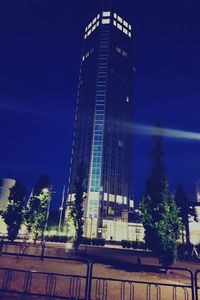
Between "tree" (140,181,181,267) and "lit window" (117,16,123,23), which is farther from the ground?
"lit window" (117,16,123,23)

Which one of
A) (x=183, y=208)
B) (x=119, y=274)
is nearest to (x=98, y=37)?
(x=183, y=208)

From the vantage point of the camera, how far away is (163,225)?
18.4 metres

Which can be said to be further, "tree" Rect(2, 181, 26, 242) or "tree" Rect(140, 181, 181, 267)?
"tree" Rect(2, 181, 26, 242)

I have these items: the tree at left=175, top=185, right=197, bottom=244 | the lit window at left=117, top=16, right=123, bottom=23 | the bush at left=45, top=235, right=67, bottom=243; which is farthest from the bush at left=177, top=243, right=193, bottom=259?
the lit window at left=117, top=16, right=123, bottom=23

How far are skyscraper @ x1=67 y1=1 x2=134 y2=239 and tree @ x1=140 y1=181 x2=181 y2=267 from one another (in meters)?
59.2

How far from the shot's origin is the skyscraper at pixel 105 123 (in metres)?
85.8

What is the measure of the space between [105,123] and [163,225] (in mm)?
76461

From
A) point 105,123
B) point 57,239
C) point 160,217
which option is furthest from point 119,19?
point 160,217

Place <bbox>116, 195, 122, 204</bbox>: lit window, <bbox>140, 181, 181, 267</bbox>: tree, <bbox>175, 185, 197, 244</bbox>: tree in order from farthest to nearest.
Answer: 1. <bbox>116, 195, 122, 204</bbox>: lit window
2. <bbox>175, 185, 197, 244</bbox>: tree
3. <bbox>140, 181, 181, 267</bbox>: tree

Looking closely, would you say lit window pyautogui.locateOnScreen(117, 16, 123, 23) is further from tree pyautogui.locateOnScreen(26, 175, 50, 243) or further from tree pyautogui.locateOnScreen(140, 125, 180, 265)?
tree pyautogui.locateOnScreen(140, 125, 180, 265)

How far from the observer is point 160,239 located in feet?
60.2

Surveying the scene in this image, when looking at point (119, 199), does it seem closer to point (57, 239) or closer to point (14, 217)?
point (57, 239)

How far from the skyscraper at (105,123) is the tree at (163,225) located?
59.2 metres

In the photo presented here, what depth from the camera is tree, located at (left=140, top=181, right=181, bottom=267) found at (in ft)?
59.6
